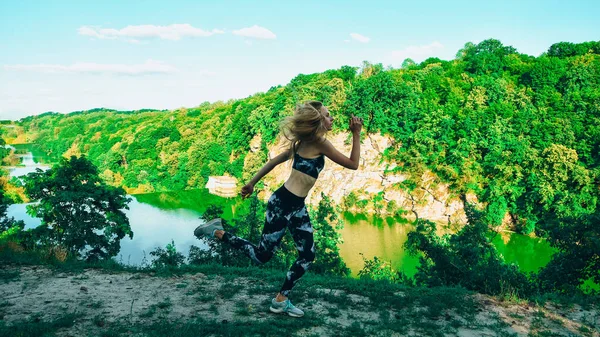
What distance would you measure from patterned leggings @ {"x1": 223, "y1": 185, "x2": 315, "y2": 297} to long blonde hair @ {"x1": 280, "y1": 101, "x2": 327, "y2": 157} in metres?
0.57

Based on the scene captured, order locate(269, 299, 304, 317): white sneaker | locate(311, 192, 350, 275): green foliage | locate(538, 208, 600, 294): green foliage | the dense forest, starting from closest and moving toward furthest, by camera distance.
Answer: locate(269, 299, 304, 317): white sneaker
locate(538, 208, 600, 294): green foliage
locate(311, 192, 350, 275): green foliage
the dense forest

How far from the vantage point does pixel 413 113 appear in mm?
46250

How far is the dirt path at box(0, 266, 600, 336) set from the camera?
4466 mm

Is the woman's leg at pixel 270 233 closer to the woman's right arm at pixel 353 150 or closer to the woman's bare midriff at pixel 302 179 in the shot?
the woman's bare midriff at pixel 302 179

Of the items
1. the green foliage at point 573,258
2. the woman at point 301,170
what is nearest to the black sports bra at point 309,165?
the woman at point 301,170

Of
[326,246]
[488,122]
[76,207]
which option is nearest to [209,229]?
[76,207]

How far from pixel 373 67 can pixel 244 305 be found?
62.0 metres

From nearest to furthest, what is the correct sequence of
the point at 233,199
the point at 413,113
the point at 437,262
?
the point at 437,262, the point at 413,113, the point at 233,199

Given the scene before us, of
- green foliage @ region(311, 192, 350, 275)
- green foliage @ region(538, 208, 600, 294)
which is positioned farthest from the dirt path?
green foliage @ region(311, 192, 350, 275)

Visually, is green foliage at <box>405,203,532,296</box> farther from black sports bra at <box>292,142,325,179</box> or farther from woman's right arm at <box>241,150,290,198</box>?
woman's right arm at <box>241,150,290,198</box>

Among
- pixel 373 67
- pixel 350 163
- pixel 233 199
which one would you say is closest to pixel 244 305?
pixel 350 163

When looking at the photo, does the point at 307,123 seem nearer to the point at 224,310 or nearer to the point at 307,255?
the point at 307,255

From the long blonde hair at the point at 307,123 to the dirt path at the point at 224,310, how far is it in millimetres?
1987

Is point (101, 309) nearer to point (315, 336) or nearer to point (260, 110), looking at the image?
point (315, 336)
